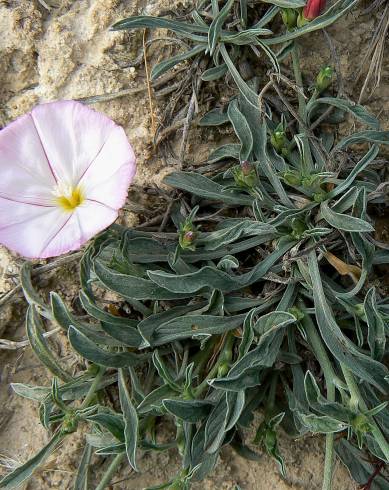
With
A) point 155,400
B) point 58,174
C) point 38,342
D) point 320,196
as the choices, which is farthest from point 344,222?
point 38,342

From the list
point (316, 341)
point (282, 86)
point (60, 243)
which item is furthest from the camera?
point (282, 86)

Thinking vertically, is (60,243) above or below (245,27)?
below

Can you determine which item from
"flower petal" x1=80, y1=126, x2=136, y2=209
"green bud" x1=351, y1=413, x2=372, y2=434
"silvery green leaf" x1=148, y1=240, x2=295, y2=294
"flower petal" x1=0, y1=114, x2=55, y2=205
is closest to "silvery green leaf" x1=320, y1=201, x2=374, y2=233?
"silvery green leaf" x1=148, y1=240, x2=295, y2=294

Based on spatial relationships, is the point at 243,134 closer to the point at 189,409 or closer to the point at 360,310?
the point at 360,310

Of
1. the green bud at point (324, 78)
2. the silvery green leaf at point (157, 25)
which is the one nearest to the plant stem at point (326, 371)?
the green bud at point (324, 78)

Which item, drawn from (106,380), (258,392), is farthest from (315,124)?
(106,380)

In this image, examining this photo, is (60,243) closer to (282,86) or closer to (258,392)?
(258,392)
